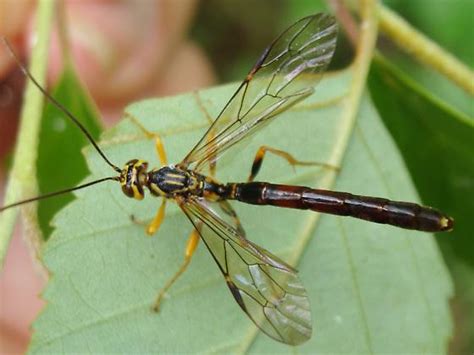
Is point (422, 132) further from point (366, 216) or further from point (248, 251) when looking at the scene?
point (248, 251)

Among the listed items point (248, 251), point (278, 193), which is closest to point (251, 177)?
point (278, 193)

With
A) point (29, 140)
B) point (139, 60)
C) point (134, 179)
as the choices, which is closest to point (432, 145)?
point (134, 179)

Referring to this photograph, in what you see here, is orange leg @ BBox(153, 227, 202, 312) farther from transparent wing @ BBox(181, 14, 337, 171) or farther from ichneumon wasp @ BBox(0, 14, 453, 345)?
transparent wing @ BBox(181, 14, 337, 171)

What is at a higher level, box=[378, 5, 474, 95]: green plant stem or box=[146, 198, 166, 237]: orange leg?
box=[378, 5, 474, 95]: green plant stem

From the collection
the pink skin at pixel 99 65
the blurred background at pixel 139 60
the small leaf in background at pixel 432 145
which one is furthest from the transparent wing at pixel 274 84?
the pink skin at pixel 99 65

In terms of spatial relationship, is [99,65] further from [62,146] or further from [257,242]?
[257,242]

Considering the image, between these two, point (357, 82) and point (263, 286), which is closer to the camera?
point (263, 286)

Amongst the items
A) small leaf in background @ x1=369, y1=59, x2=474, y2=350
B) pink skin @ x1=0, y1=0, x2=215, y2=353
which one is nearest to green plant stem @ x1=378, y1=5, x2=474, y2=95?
small leaf in background @ x1=369, y1=59, x2=474, y2=350
